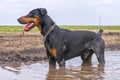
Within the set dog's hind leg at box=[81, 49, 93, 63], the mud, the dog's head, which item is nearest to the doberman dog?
the dog's head

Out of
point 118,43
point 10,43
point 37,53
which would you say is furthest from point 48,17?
point 118,43

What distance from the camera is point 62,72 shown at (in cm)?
1225

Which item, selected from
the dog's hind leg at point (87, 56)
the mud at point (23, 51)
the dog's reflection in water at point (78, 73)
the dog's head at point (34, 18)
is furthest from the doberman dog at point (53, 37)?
the mud at point (23, 51)

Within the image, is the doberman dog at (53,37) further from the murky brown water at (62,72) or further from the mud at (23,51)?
the mud at (23,51)

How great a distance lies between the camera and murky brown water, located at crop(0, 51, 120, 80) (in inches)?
445

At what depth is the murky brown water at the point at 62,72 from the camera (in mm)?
11305

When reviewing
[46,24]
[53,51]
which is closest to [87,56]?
[53,51]

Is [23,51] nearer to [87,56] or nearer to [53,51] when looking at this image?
[87,56]

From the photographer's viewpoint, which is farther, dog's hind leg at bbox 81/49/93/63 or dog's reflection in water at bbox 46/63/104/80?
dog's hind leg at bbox 81/49/93/63

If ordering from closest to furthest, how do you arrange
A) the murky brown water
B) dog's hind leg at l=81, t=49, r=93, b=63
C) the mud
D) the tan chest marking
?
1. the murky brown water
2. the tan chest marking
3. dog's hind leg at l=81, t=49, r=93, b=63
4. the mud

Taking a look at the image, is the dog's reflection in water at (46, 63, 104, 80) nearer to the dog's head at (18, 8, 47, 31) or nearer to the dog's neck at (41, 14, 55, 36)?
the dog's neck at (41, 14, 55, 36)

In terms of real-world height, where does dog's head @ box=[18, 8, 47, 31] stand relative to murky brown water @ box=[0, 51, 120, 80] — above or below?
above

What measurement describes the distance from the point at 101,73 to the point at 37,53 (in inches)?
236

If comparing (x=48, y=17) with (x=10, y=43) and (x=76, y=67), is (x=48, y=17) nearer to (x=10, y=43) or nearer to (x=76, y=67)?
→ (x=76, y=67)
